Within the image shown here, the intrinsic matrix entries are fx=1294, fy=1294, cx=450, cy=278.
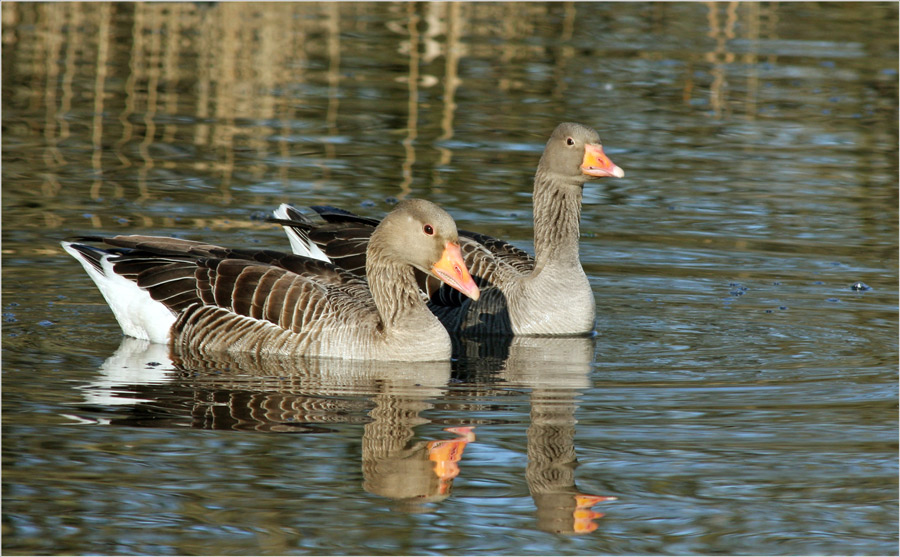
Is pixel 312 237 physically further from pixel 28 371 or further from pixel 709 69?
pixel 709 69

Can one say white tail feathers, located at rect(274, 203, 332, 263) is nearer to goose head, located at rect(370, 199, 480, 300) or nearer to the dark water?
the dark water

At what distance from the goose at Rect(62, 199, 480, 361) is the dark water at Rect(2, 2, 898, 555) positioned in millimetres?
311

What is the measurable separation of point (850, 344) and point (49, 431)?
6631mm

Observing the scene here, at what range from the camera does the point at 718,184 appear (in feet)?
55.1

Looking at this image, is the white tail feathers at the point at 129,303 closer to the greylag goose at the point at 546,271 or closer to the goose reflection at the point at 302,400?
the goose reflection at the point at 302,400

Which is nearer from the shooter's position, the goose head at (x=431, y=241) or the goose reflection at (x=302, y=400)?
the goose reflection at (x=302, y=400)

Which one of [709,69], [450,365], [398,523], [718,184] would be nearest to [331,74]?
[709,69]

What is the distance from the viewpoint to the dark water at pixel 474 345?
23.3 feet

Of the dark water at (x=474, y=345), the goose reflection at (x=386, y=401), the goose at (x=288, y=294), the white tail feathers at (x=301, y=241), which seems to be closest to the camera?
the dark water at (x=474, y=345)

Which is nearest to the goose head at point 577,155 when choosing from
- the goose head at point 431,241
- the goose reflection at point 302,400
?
the goose head at point 431,241

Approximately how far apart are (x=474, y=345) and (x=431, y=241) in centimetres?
191

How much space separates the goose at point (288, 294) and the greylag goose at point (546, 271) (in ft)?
3.90

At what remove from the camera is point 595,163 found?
38.7 feet

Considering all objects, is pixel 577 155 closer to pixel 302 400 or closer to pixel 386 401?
pixel 386 401
